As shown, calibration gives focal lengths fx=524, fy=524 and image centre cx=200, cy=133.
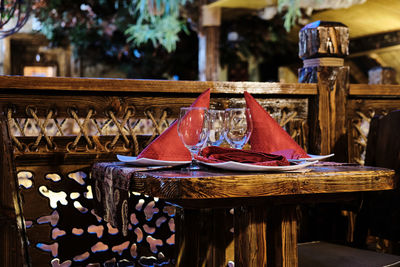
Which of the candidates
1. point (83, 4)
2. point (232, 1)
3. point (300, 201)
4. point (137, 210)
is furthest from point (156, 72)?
point (300, 201)

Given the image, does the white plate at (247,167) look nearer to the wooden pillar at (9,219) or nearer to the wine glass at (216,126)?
the wine glass at (216,126)

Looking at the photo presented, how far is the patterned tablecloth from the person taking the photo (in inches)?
50.0

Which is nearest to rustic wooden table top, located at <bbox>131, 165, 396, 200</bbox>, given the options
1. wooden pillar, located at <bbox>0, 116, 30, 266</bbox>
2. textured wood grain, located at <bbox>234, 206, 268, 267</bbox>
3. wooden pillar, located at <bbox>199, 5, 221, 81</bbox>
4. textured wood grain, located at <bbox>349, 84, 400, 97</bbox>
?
textured wood grain, located at <bbox>234, 206, 268, 267</bbox>

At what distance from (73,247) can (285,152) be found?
0.84 m

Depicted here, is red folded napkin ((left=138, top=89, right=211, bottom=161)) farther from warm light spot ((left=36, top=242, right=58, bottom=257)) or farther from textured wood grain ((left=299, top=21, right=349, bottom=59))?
textured wood grain ((left=299, top=21, right=349, bottom=59))

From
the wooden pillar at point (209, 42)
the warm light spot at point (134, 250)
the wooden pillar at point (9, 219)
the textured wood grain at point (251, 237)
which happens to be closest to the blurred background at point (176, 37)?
the wooden pillar at point (209, 42)

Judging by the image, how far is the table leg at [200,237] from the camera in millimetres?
1556

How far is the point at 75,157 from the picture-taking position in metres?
1.82

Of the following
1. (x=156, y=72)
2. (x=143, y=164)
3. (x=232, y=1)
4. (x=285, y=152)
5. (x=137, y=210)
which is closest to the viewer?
(x=143, y=164)

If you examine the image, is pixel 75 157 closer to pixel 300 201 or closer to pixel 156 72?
pixel 300 201

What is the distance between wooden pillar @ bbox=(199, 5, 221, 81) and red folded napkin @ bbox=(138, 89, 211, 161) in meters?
6.11

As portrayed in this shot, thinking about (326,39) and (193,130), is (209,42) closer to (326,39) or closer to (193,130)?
(326,39)

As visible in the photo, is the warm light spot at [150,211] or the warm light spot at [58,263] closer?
the warm light spot at [58,263]

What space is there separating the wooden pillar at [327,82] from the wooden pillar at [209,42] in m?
5.33
